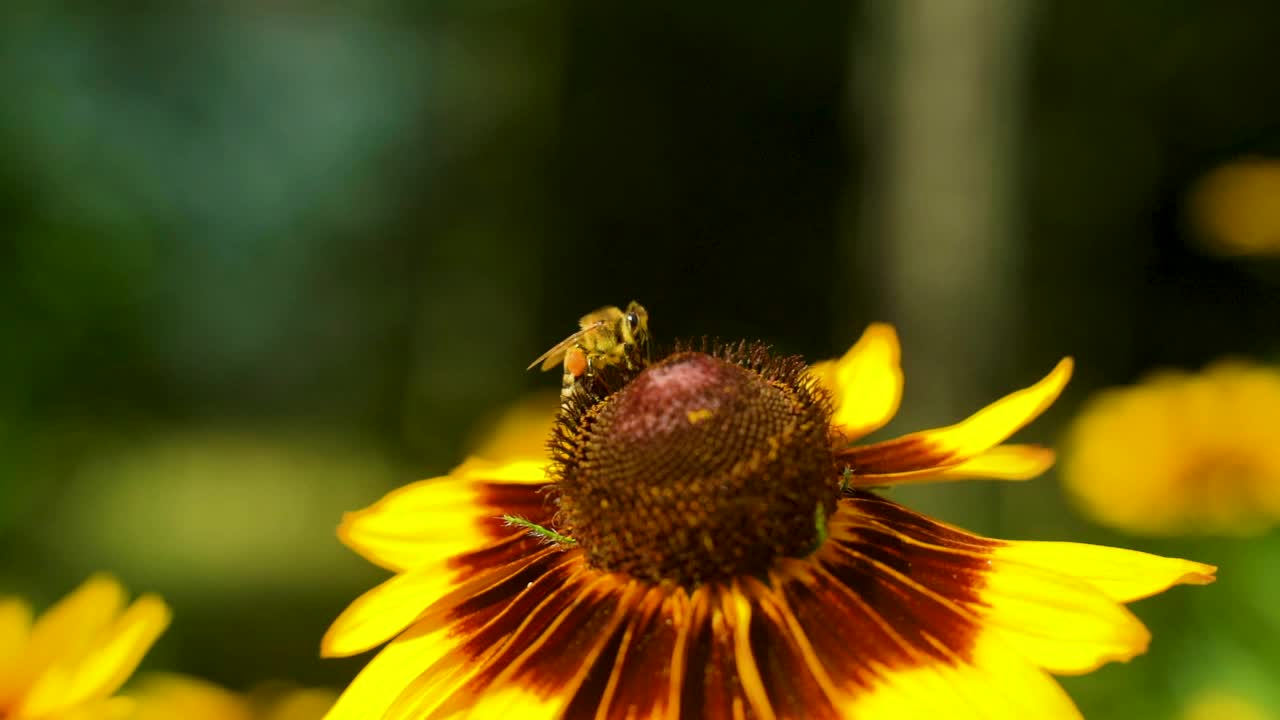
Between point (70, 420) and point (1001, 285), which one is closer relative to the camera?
point (1001, 285)

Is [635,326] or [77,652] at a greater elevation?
[635,326]

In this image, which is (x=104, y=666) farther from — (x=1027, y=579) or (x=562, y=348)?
(x=1027, y=579)

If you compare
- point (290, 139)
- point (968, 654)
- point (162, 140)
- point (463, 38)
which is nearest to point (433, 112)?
point (463, 38)

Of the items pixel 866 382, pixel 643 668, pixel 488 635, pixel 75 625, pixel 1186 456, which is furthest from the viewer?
pixel 1186 456

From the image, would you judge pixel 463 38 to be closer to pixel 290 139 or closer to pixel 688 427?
pixel 290 139

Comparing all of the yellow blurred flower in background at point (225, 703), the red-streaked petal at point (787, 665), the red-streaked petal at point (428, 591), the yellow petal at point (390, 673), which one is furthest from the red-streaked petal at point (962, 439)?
the yellow blurred flower in background at point (225, 703)

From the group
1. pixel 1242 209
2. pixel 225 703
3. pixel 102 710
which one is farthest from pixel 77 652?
pixel 1242 209
